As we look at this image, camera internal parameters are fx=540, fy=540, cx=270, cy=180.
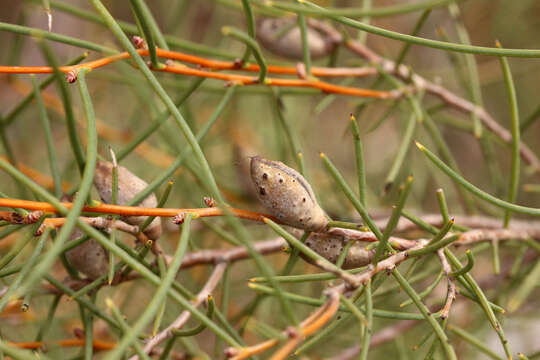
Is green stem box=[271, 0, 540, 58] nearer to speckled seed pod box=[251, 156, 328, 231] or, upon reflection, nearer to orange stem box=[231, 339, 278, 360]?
speckled seed pod box=[251, 156, 328, 231]

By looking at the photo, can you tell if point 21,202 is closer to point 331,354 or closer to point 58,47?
point 331,354

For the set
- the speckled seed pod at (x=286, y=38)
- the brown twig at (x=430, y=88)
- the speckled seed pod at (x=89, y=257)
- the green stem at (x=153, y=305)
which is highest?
the brown twig at (x=430, y=88)

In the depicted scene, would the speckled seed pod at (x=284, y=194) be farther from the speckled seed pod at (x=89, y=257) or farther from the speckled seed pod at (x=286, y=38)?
the speckled seed pod at (x=286, y=38)

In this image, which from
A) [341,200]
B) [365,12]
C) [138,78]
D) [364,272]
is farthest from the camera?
[341,200]

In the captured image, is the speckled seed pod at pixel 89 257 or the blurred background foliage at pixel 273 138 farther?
the blurred background foliage at pixel 273 138

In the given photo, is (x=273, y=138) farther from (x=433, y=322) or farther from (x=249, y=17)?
(x=433, y=322)

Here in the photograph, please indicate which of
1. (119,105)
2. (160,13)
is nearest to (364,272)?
(119,105)

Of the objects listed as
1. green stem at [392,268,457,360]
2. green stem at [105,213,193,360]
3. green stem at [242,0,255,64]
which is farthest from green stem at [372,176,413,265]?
green stem at [242,0,255,64]

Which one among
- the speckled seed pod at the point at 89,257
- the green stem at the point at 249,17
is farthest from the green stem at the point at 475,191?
the speckled seed pod at the point at 89,257
